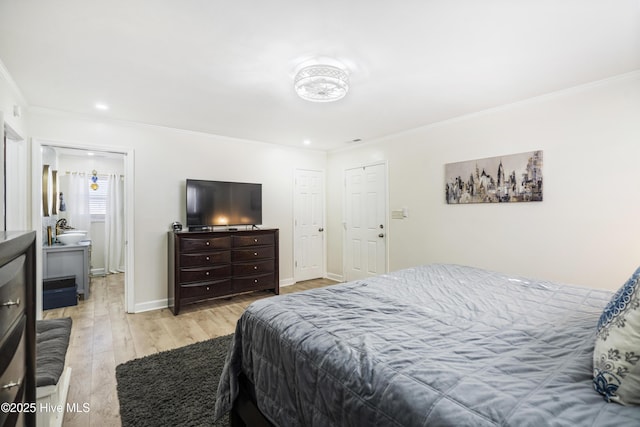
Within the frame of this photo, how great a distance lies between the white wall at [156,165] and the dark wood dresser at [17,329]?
3121 mm

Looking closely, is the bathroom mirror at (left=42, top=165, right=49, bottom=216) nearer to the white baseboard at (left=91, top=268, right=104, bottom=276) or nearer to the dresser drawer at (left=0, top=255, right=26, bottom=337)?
the white baseboard at (left=91, top=268, right=104, bottom=276)

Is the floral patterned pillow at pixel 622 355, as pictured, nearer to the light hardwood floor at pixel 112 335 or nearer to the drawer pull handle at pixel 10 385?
the drawer pull handle at pixel 10 385

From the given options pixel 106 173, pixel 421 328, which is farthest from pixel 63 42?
pixel 106 173

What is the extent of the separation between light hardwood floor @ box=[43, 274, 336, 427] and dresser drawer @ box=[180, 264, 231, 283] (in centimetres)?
41

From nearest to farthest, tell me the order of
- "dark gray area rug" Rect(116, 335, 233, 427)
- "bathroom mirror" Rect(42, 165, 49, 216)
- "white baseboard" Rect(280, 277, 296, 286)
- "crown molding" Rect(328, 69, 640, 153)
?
1. "dark gray area rug" Rect(116, 335, 233, 427)
2. "crown molding" Rect(328, 69, 640, 153)
3. "bathroom mirror" Rect(42, 165, 49, 216)
4. "white baseboard" Rect(280, 277, 296, 286)

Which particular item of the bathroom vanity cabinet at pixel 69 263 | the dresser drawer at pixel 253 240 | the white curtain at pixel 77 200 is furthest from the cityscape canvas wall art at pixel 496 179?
the white curtain at pixel 77 200

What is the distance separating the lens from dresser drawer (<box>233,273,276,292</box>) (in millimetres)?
4191

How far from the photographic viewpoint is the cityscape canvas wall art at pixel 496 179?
304cm

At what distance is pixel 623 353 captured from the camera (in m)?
0.83

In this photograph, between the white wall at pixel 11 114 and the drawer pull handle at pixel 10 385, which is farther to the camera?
the white wall at pixel 11 114

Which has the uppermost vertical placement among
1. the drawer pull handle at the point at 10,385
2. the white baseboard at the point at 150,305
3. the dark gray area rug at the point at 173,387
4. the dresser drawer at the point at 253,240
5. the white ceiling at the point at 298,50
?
the white ceiling at the point at 298,50

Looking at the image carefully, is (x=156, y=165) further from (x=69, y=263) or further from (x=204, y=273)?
(x=69, y=263)

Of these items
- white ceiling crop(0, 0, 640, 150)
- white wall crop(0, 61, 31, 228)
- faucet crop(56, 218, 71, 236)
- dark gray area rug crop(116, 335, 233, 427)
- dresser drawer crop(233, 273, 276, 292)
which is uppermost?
white ceiling crop(0, 0, 640, 150)

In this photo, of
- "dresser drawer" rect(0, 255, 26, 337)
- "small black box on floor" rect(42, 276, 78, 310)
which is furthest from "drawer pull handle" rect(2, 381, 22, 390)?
"small black box on floor" rect(42, 276, 78, 310)
